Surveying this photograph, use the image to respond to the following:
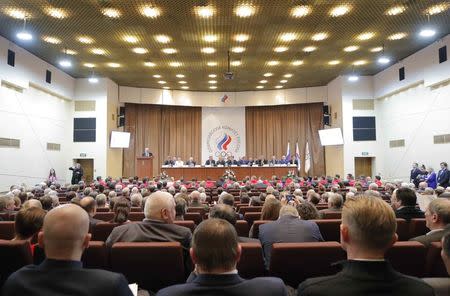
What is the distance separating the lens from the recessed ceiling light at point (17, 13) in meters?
9.77

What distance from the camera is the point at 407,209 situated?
14.4 ft

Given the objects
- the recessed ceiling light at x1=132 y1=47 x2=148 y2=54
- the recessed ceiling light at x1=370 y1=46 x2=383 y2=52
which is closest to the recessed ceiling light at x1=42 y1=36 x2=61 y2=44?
the recessed ceiling light at x1=132 y1=47 x2=148 y2=54

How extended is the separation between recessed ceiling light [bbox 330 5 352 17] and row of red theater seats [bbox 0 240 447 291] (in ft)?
28.8

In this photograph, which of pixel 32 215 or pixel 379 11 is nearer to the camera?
pixel 32 215

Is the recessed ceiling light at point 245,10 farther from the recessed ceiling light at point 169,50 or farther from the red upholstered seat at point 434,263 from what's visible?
the red upholstered seat at point 434,263

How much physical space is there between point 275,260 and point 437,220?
1.55 m

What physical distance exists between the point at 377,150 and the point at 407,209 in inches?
560

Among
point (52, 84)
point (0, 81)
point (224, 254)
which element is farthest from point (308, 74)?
point (224, 254)

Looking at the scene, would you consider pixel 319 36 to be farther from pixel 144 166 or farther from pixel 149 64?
pixel 144 166


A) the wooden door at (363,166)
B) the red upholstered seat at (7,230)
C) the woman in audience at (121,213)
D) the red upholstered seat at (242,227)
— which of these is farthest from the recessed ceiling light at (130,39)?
the wooden door at (363,166)

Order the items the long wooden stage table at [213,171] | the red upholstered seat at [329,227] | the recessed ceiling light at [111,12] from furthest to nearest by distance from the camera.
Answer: the long wooden stage table at [213,171]
the recessed ceiling light at [111,12]
the red upholstered seat at [329,227]

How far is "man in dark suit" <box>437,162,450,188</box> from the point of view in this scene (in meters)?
11.8

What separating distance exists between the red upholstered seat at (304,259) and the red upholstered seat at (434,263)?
65 centimetres

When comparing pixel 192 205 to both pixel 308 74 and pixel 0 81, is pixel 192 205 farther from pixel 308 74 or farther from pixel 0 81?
pixel 308 74
